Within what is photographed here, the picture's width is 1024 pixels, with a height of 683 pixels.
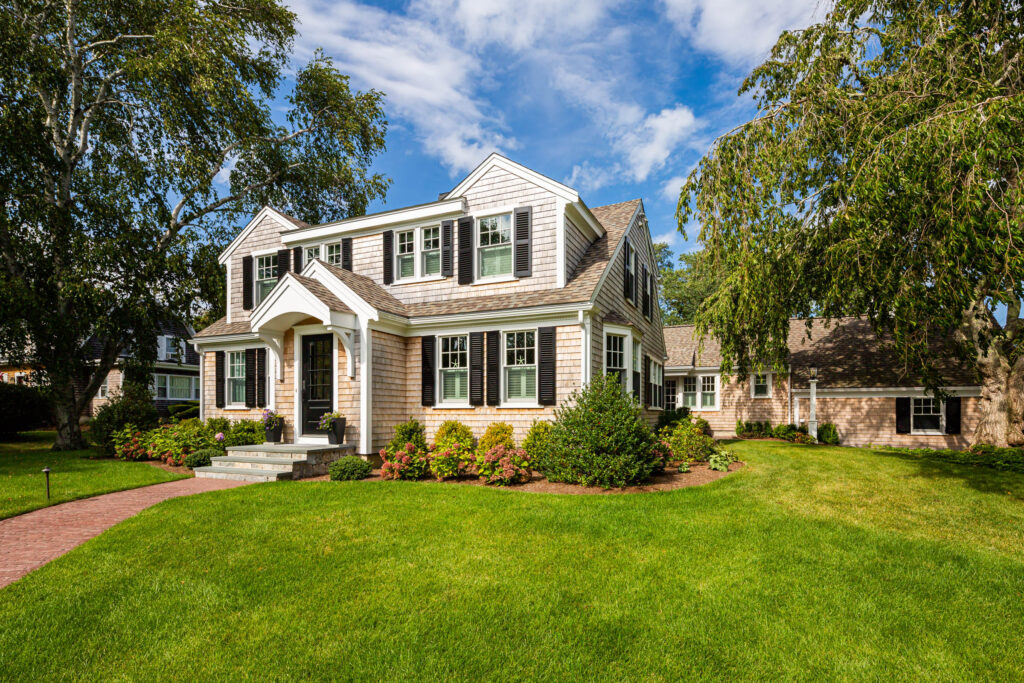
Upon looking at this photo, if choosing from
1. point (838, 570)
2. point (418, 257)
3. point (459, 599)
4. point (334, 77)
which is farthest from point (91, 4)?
point (838, 570)

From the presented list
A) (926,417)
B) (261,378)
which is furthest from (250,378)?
(926,417)

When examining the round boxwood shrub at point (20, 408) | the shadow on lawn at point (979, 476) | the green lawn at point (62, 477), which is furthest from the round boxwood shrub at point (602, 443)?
the round boxwood shrub at point (20, 408)

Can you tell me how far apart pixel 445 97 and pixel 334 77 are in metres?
13.3

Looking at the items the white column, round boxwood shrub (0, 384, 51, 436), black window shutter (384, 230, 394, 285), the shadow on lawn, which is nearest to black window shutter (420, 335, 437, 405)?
the white column

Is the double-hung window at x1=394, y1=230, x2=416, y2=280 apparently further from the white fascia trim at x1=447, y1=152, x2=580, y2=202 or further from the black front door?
the black front door

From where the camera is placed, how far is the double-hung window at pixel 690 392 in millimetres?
22938

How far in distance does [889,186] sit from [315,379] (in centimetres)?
1225

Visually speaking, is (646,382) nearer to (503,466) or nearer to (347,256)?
(503,466)

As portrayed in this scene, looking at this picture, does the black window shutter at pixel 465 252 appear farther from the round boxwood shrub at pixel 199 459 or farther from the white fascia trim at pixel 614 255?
the round boxwood shrub at pixel 199 459

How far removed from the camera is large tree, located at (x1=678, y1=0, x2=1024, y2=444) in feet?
20.7

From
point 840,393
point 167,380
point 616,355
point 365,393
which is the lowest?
point 840,393

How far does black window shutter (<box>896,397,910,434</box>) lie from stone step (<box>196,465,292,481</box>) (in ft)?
66.3

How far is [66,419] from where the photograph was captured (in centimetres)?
1688

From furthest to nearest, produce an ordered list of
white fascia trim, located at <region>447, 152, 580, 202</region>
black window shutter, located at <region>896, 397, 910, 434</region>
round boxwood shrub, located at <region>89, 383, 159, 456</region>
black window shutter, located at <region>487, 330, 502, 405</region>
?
black window shutter, located at <region>896, 397, 910, 434</region>
round boxwood shrub, located at <region>89, 383, 159, 456</region>
white fascia trim, located at <region>447, 152, 580, 202</region>
black window shutter, located at <region>487, 330, 502, 405</region>
